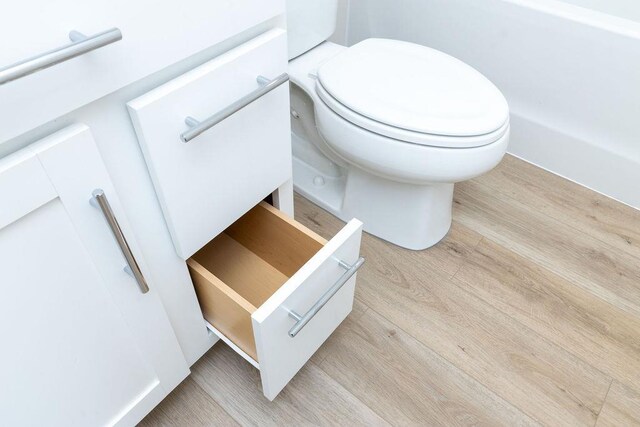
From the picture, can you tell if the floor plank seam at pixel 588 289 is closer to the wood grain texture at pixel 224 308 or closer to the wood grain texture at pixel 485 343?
the wood grain texture at pixel 485 343

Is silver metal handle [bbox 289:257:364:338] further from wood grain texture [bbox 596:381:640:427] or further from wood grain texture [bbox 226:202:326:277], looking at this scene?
wood grain texture [bbox 596:381:640:427]

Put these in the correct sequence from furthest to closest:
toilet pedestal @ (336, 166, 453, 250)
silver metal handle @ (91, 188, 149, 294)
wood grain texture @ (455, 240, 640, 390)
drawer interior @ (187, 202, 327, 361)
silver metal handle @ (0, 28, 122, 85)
A: toilet pedestal @ (336, 166, 453, 250) → wood grain texture @ (455, 240, 640, 390) → drawer interior @ (187, 202, 327, 361) → silver metal handle @ (91, 188, 149, 294) → silver metal handle @ (0, 28, 122, 85)

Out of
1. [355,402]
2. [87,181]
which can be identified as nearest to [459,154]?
[355,402]

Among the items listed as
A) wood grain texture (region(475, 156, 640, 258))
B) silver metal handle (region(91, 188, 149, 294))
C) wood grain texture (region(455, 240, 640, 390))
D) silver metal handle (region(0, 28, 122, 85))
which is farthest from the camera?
wood grain texture (region(475, 156, 640, 258))

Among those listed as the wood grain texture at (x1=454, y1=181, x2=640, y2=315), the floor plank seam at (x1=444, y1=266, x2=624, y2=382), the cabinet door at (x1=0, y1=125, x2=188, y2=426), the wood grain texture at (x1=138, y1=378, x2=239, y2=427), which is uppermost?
the cabinet door at (x1=0, y1=125, x2=188, y2=426)

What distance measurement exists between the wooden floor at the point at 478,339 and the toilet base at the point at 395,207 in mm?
32

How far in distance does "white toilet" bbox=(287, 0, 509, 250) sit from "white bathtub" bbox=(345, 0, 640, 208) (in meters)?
0.38

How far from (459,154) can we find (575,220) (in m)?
0.59

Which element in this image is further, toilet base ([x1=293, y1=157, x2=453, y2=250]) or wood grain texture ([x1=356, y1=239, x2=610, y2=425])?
toilet base ([x1=293, y1=157, x2=453, y2=250])

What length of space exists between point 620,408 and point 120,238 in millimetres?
977

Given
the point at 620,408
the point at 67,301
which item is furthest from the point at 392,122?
the point at 620,408

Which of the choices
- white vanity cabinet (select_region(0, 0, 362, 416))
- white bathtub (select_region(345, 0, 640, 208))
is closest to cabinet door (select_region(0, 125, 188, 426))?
white vanity cabinet (select_region(0, 0, 362, 416))

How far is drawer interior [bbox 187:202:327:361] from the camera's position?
0.79 m

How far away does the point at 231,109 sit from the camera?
2.02 feet
